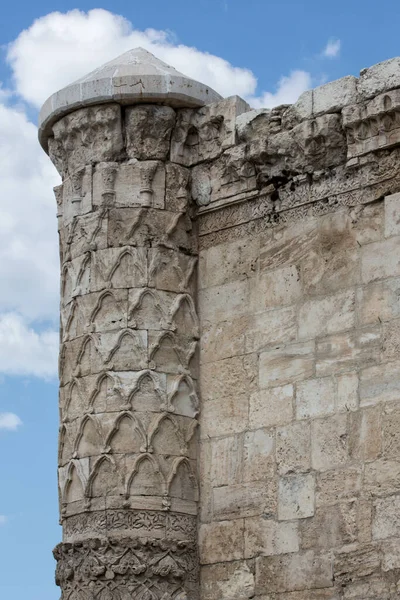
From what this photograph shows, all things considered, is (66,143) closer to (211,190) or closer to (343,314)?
(211,190)

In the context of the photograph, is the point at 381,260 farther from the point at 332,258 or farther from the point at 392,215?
the point at 332,258

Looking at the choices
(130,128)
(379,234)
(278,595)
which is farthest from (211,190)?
(278,595)

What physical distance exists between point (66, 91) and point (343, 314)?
2713mm

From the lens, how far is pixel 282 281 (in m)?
10.3

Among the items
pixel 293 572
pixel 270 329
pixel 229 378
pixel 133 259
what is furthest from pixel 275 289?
pixel 293 572

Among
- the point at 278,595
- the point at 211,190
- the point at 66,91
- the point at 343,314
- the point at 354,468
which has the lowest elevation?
the point at 278,595

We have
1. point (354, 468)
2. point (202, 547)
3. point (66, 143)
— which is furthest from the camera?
point (66, 143)

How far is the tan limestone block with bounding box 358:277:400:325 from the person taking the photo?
9531mm

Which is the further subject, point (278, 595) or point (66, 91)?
point (66, 91)

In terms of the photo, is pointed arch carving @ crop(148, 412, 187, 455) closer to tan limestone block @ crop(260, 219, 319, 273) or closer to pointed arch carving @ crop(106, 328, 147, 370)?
pointed arch carving @ crop(106, 328, 147, 370)

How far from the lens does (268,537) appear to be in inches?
388

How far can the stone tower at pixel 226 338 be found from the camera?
9.59 m

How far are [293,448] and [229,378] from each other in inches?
32.4

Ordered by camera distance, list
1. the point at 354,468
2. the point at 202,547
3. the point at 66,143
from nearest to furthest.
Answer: the point at 354,468
the point at 202,547
the point at 66,143
